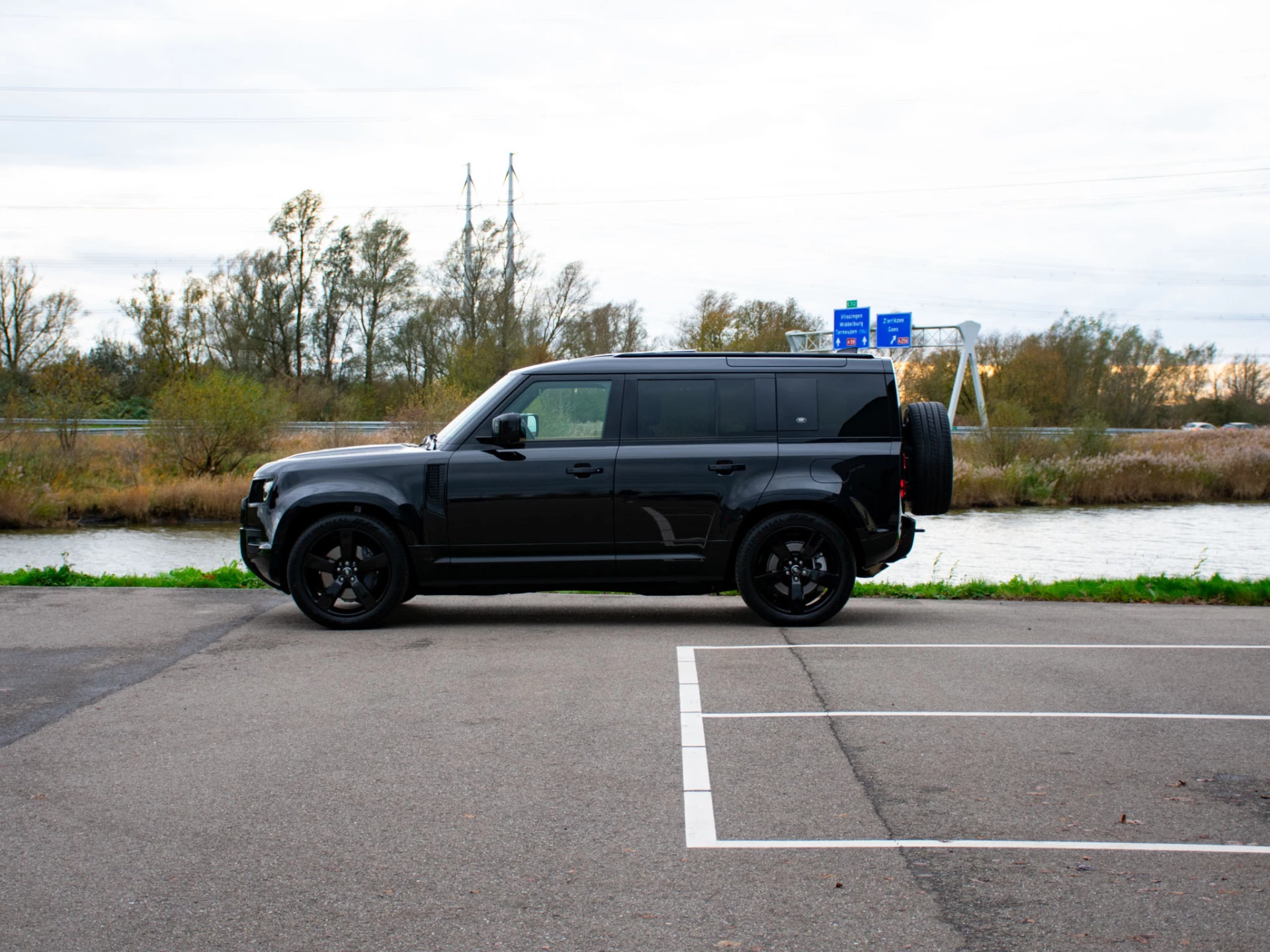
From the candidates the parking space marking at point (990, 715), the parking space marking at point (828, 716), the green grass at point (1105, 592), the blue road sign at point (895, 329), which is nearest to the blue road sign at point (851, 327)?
the blue road sign at point (895, 329)

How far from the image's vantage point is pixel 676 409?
8773mm

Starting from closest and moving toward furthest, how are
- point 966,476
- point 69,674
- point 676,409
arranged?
point 69,674 < point 676,409 < point 966,476

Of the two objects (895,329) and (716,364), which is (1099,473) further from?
(716,364)

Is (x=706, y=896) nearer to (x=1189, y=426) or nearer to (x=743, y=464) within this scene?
(x=743, y=464)

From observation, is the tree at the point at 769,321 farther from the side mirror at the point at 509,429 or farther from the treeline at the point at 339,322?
the side mirror at the point at 509,429

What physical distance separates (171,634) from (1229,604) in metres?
9.31

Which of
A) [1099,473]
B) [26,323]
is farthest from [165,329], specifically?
[1099,473]

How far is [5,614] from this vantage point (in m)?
9.05

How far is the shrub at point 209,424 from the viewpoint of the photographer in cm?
2744

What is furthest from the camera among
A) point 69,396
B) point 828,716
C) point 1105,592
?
point 69,396

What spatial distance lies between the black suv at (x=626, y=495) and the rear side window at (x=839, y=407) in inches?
0.6

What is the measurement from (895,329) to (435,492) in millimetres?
37554

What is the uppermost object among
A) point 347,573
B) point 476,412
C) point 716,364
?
point 716,364

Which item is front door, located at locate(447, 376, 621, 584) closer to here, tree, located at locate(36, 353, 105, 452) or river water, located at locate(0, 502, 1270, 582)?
river water, located at locate(0, 502, 1270, 582)
